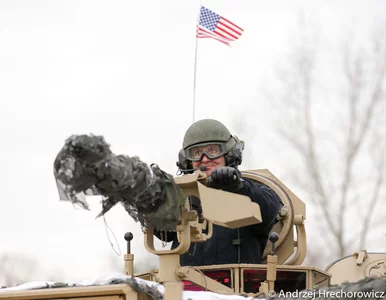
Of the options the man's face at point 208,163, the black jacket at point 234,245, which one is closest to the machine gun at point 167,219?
the black jacket at point 234,245

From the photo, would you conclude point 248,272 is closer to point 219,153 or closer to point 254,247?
point 254,247

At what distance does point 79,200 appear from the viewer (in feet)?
24.4

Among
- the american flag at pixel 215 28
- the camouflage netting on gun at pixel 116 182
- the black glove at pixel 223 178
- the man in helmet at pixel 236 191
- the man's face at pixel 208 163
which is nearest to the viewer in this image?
the camouflage netting on gun at pixel 116 182

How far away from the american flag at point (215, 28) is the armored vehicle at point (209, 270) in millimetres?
4239

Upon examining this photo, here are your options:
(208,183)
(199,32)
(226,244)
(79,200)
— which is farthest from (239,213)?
(199,32)

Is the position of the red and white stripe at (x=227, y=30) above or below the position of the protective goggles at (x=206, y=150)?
above

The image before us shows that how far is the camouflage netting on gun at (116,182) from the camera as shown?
7.04 meters

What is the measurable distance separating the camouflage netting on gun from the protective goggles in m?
2.40

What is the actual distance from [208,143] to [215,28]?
4.38 m

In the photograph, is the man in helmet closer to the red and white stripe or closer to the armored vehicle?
the armored vehicle

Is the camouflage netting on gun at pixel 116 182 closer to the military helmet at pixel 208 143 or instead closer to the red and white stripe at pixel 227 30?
the military helmet at pixel 208 143

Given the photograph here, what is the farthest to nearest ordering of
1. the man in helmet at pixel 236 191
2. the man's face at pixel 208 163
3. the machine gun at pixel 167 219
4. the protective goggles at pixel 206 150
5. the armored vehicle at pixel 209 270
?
1. the protective goggles at pixel 206 150
2. the man's face at pixel 208 163
3. the man in helmet at pixel 236 191
4. the armored vehicle at pixel 209 270
5. the machine gun at pixel 167 219

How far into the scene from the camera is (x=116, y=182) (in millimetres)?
7398

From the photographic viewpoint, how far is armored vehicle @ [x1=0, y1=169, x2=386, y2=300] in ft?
25.6
